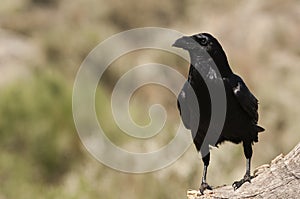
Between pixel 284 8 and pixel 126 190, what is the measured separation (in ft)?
38.7

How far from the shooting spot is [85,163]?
11930 mm

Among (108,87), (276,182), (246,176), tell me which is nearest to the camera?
(276,182)

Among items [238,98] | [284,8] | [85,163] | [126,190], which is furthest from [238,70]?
[238,98]

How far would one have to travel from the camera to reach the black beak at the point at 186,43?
565 centimetres

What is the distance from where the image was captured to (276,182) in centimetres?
530

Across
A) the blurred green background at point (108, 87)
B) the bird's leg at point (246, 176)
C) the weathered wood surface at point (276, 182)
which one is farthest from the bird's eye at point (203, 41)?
the blurred green background at point (108, 87)

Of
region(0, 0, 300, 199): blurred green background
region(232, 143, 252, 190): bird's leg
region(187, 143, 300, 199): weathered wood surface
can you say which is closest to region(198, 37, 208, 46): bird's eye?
region(232, 143, 252, 190): bird's leg

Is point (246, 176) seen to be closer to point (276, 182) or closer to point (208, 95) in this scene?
point (276, 182)

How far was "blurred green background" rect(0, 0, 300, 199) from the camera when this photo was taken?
33.8 ft

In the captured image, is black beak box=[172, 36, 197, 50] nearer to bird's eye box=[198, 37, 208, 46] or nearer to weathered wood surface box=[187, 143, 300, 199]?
bird's eye box=[198, 37, 208, 46]

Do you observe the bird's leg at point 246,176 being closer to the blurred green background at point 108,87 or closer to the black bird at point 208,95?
the black bird at point 208,95

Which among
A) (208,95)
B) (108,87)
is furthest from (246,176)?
(108,87)

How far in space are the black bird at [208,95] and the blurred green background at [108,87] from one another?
3.71 meters

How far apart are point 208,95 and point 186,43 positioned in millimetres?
382
